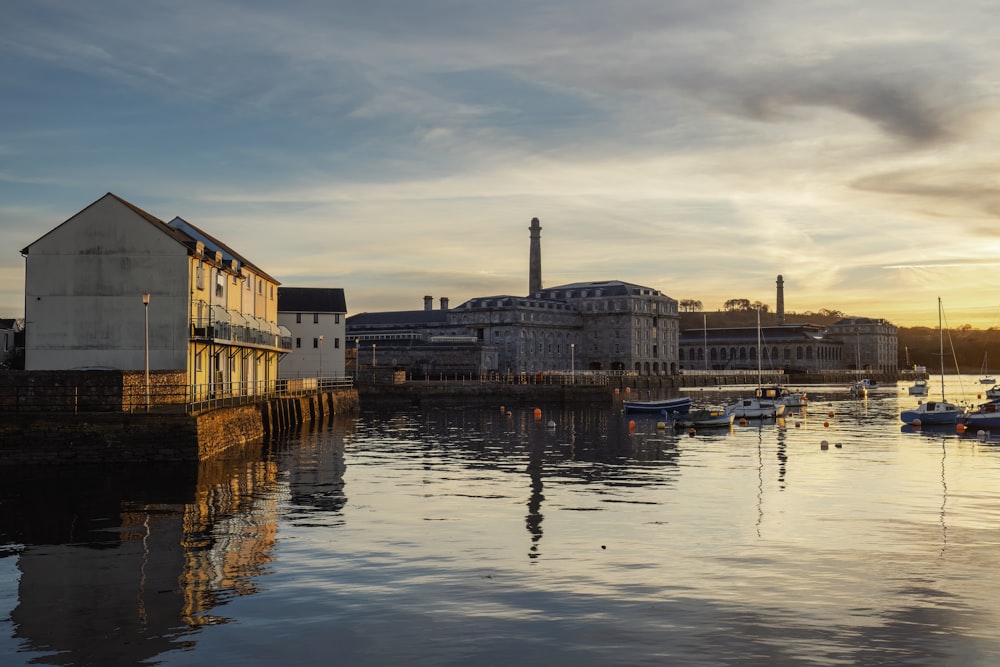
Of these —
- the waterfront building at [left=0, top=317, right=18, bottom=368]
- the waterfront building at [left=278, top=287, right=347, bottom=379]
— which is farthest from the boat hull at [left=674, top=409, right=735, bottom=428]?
the waterfront building at [left=0, top=317, right=18, bottom=368]

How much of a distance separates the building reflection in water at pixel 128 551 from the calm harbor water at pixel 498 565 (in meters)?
0.09

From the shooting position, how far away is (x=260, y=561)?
23.9 metres

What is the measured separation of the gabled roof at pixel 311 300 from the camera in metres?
107

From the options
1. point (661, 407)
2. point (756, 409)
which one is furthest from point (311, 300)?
point (756, 409)

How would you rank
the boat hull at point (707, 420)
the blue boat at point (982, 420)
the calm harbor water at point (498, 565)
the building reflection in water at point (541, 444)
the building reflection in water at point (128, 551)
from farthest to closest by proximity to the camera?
the boat hull at point (707, 420), the blue boat at point (982, 420), the building reflection in water at point (541, 444), the building reflection in water at point (128, 551), the calm harbor water at point (498, 565)

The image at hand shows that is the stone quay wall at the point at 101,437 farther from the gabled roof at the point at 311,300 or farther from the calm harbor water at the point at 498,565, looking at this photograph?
the gabled roof at the point at 311,300

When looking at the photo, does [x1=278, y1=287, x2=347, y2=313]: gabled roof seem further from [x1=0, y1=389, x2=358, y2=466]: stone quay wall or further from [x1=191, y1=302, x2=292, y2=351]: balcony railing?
[x1=0, y1=389, x2=358, y2=466]: stone quay wall

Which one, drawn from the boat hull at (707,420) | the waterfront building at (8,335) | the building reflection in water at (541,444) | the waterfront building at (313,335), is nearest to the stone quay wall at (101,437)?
the building reflection in water at (541,444)

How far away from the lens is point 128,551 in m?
24.9

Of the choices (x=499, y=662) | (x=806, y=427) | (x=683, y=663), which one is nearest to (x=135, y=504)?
(x=499, y=662)

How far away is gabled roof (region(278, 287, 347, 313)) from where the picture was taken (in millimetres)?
106812

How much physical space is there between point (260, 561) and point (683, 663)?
12.0m

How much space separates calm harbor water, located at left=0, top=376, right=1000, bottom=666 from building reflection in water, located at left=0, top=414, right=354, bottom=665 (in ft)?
0.30

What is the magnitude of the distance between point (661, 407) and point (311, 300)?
136ft
